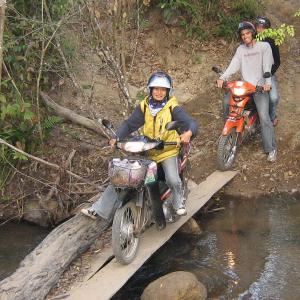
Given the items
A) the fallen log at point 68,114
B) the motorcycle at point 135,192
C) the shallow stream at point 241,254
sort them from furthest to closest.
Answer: the fallen log at point 68,114 → the shallow stream at point 241,254 → the motorcycle at point 135,192

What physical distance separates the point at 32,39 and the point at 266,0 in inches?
230

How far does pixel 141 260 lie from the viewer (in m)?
5.74

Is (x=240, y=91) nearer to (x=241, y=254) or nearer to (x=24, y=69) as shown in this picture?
(x=241, y=254)

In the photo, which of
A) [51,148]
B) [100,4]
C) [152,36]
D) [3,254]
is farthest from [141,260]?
[152,36]

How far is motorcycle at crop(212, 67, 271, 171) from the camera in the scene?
7660 millimetres

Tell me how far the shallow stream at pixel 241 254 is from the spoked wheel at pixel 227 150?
58cm

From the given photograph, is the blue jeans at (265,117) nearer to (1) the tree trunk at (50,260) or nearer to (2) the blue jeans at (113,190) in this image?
(2) the blue jeans at (113,190)

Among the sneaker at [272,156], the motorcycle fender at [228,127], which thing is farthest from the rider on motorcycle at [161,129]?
the sneaker at [272,156]

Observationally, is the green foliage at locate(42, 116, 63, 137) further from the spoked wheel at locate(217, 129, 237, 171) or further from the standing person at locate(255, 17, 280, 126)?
the standing person at locate(255, 17, 280, 126)

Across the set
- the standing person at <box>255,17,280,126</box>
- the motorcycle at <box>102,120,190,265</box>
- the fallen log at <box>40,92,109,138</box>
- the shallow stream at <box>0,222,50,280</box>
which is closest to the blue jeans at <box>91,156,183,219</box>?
the motorcycle at <box>102,120,190,265</box>

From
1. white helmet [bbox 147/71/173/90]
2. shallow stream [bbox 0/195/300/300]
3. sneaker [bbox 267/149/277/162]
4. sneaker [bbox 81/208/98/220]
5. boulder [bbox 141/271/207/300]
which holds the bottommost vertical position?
shallow stream [bbox 0/195/300/300]

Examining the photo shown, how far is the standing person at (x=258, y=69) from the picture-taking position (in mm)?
7754

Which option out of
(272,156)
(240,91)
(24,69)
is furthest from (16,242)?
(272,156)

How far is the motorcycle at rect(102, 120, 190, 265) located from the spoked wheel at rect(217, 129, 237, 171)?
5.37ft
